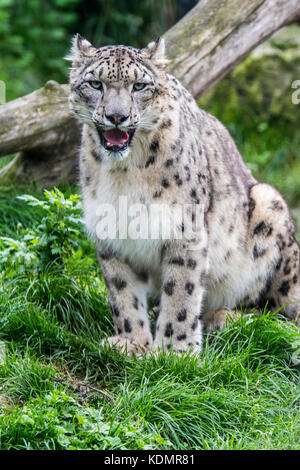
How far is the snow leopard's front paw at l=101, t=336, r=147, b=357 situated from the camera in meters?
5.74

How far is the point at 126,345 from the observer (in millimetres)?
5648

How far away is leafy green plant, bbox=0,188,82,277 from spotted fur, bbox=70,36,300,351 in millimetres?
670

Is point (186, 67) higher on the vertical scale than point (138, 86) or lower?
higher

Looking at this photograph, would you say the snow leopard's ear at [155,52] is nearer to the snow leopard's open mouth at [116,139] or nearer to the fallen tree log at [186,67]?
the snow leopard's open mouth at [116,139]

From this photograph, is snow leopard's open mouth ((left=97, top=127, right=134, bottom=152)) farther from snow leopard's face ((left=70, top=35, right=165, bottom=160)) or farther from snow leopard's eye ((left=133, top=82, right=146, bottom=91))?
snow leopard's eye ((left=133, top=82, right=146, bottom=91))

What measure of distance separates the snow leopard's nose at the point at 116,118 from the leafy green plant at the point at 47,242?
141 cm

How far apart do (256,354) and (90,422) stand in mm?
1641

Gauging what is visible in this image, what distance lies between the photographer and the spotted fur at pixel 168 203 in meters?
5.39

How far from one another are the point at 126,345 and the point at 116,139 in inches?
57.8

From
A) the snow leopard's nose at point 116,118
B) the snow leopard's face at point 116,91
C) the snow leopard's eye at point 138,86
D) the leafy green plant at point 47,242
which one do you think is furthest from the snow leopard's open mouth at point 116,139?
the leafy green plant at point 47,242

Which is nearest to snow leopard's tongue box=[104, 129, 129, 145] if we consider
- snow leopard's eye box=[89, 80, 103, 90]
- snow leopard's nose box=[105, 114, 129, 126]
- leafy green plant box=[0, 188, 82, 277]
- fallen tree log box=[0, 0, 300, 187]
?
snow leopard's nose box=[105, 114, 129, 126]

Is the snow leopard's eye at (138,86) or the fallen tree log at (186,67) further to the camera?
the fallen tree log at (186,67)

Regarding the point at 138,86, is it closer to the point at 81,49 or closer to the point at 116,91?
the point at 116,91

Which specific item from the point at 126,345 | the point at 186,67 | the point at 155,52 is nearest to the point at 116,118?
the point at 155,52
